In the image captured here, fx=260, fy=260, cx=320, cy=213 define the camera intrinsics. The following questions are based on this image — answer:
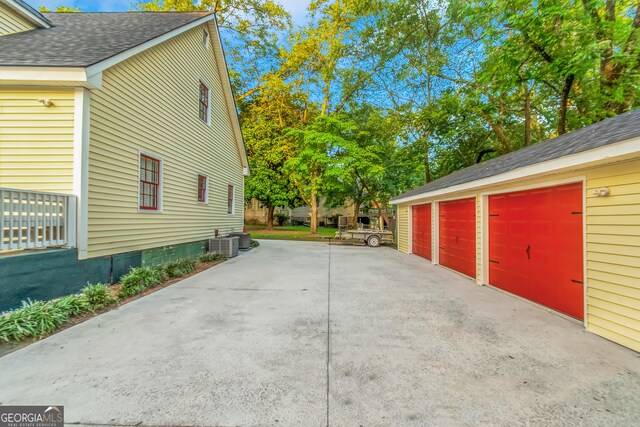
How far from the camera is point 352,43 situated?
18656 millimetres

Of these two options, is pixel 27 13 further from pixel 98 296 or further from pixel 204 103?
pixel 98 296

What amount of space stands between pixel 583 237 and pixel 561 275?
2.52ft

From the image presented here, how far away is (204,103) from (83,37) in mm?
3803

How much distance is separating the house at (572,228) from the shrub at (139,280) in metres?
7.37

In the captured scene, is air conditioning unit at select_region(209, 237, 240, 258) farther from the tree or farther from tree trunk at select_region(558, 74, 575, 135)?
tree trunk at select_region(558, 74, 575, 135)

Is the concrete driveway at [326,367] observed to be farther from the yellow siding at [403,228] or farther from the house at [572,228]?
the yellow siding at [403,228]

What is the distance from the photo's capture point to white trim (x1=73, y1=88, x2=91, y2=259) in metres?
4.52

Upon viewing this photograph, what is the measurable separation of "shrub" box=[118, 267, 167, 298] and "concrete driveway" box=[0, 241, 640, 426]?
2.00 feet

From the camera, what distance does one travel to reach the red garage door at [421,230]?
9.80 meters

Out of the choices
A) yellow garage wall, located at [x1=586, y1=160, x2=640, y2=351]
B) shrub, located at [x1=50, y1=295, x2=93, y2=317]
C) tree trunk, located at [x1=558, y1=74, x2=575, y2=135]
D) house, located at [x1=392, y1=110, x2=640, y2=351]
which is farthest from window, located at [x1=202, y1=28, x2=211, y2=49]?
tree trunk, located at [x1=558, y1=74, x2=575, y2=135]

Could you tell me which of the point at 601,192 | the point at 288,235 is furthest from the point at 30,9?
the point at 288,235

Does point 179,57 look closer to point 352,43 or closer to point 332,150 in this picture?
point 332,150

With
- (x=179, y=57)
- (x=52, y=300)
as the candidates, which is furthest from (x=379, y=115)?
(x=52, y=300)

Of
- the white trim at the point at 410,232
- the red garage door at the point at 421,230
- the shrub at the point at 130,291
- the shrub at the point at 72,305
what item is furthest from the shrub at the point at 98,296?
the white trim at the point at 410,232
